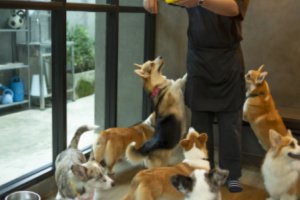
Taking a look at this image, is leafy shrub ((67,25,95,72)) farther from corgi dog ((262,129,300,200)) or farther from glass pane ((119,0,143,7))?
corgi dog ((262,129,300,200))

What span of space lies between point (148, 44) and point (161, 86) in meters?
1.04

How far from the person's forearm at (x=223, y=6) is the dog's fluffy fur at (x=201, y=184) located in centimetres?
98

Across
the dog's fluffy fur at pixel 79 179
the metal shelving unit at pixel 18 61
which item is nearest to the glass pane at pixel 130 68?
the metal shelving unit at pixel 18 61

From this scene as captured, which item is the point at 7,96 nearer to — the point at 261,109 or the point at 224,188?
the point at 224,188

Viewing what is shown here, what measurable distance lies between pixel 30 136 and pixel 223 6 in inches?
82.7

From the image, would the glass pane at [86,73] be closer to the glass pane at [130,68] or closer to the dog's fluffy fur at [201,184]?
the glass pane at [130,68]

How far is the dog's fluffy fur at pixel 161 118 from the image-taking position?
284cm

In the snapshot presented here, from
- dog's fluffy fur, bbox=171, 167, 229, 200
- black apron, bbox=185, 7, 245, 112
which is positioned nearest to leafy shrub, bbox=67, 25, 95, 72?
black apron, bbox=185, 7, 245, 112

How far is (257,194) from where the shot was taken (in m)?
2.86

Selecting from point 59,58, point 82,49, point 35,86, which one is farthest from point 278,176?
point 35,86

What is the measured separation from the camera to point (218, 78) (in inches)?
108

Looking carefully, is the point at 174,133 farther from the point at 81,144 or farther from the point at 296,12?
the point at 296,12

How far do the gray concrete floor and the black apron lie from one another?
107cm

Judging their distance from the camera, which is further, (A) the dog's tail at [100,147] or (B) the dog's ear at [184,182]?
(A) the dog's tail at [100,147]
